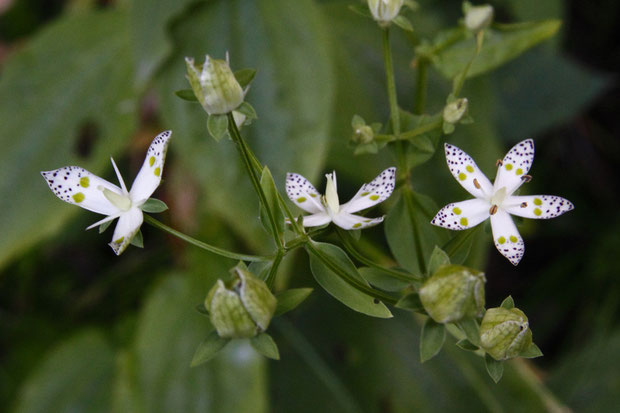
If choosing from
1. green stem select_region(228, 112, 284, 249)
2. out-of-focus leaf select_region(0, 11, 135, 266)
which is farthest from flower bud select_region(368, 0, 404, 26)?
out-of-focus leaf select_region(0, 11, 135, 266)

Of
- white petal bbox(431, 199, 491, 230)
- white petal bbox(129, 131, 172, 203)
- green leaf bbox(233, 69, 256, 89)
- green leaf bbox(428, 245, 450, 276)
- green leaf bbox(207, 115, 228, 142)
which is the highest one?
green leaf bbox(233, 69, 256, 89)

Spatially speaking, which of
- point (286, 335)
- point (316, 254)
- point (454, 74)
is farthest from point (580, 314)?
point (316, 254)

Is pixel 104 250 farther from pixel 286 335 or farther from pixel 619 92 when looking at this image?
pixel 619 92

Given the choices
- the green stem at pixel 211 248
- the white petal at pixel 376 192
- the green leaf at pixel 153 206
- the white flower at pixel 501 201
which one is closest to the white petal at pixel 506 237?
the white flower at pixel 501 201

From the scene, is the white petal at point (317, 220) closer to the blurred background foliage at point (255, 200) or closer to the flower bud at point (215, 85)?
the flower bud at point (215, 85)

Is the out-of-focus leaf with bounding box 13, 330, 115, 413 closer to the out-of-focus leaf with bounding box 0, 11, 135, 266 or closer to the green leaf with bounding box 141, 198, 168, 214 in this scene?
the out-of-focus leaf with bounding box 0, 11, 135, 266

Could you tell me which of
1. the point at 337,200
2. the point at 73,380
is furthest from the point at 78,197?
the point at 73,380
